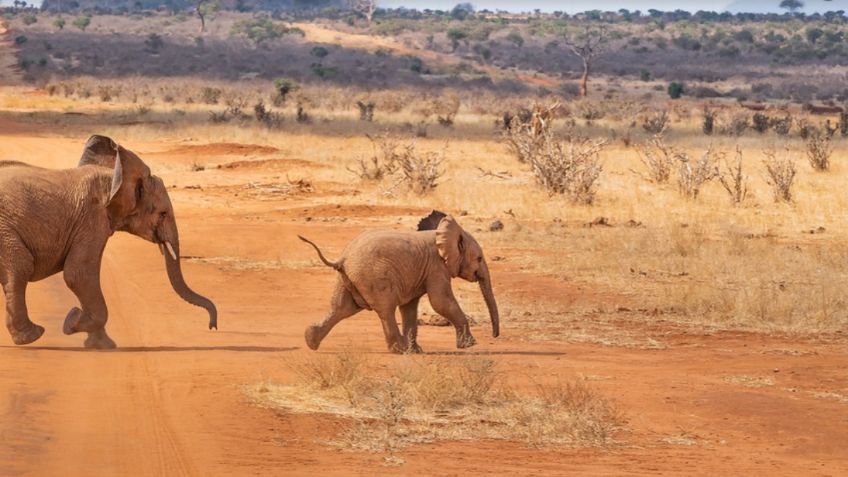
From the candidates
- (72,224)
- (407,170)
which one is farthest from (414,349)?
(407,170)

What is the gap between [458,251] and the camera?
10.8 m

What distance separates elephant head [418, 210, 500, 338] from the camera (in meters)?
10.7

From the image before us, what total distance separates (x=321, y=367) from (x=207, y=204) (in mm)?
14124

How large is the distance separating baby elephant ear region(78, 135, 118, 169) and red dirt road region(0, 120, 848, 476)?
1.43 metres

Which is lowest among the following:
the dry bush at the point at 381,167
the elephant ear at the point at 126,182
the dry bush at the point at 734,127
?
the dry bush at the point at 734,127

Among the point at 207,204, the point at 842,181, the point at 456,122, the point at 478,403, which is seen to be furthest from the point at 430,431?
the point at 456,122

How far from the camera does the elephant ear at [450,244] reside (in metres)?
10.7

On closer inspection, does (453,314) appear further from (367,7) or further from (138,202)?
(367,7)

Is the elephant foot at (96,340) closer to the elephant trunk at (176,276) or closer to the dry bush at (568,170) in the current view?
the elephant trunk at (176,276)

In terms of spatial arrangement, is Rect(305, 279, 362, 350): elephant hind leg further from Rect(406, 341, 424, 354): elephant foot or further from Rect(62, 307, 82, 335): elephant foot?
Rect(62, 307, 82, 335): elephant foot

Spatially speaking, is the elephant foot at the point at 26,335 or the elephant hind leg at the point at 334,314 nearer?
the elephant foot at the point at 26,335

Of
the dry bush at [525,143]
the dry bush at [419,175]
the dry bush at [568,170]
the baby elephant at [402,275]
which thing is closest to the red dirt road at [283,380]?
the baby elephant at [402,275]

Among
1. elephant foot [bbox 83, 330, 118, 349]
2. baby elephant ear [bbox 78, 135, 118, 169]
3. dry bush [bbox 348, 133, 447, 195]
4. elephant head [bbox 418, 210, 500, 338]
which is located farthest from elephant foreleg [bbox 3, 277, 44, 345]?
dry bush [bbox 348, 133, 447, 195]

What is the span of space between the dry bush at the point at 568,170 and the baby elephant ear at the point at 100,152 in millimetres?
12675
